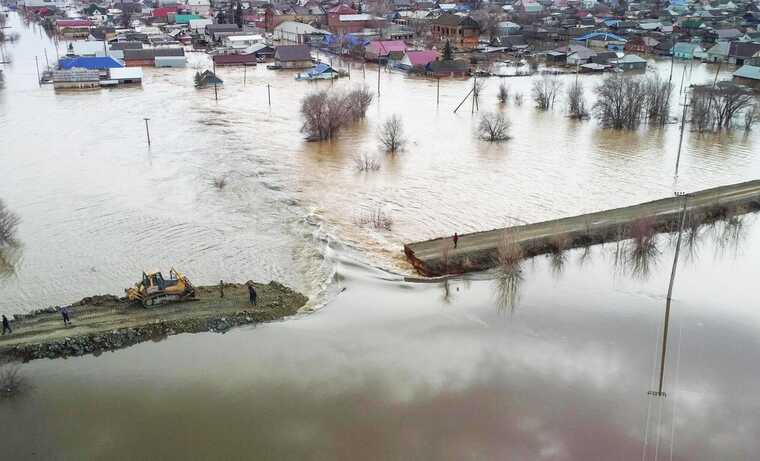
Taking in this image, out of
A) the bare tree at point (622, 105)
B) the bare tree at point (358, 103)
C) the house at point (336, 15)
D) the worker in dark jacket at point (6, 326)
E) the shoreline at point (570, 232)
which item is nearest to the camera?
the worker in dark jacket at point (6, 326)

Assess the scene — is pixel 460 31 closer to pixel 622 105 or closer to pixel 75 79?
pixel 622 105

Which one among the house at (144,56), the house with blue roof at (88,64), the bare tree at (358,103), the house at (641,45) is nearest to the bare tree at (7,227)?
the bare tree at (358,103)

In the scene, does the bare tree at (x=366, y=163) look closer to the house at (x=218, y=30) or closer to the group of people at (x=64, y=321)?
the group of people at (x=64, y=321)

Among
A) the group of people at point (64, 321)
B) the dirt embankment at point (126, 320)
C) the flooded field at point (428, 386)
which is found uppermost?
the group of people at point (64, 321)

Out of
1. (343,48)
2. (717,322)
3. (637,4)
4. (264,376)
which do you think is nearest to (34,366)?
(264,376)

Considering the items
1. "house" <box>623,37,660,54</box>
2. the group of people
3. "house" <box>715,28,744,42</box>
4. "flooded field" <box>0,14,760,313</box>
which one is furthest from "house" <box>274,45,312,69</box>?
the group of people
